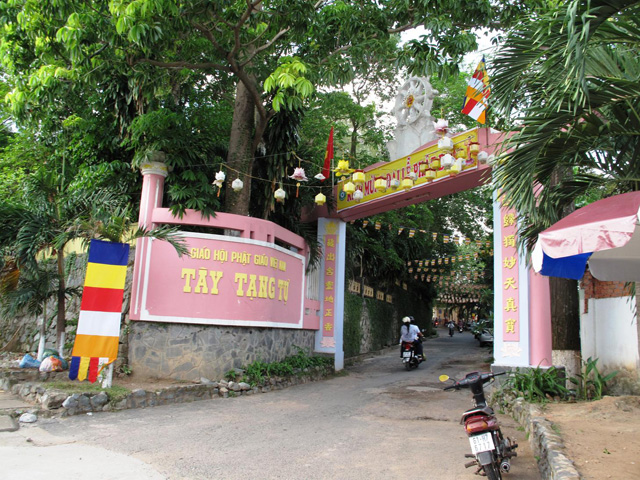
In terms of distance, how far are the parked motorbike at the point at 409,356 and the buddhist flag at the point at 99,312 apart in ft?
25.5

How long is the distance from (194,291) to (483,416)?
5961 mm

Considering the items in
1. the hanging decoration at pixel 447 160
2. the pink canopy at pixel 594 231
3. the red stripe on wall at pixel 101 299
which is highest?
the hanging decoration at pixel 447 160

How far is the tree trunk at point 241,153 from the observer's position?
10.2m

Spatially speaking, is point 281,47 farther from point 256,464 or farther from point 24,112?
point 256,464

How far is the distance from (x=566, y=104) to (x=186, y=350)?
22.4 ft

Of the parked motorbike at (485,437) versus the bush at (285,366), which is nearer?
the parked motorbike at (485,437)

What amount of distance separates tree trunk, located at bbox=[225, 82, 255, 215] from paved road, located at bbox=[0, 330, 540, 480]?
3.83 metres

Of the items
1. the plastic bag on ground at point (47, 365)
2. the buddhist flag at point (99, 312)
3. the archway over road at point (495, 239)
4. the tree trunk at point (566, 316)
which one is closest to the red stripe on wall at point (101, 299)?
the buddhist flag at point (99, 312)

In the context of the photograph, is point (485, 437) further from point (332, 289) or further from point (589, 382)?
point (332, 289)

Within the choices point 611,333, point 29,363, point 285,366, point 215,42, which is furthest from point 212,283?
point 611,333

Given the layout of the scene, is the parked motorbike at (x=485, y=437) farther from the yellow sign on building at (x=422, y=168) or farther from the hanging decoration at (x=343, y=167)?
the yellow sign on building at (x=422, y=168)

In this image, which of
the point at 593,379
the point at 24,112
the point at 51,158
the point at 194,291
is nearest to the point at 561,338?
the point at 593,379

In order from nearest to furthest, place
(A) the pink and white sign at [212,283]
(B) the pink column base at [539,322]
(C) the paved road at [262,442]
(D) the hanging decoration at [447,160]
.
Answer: (C) the paved road at [262,442], (B) the pink column base at [539,322], (A) the pink and white sign at [212,283], (D) the hanging decoration at [447,160]

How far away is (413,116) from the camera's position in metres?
10.6
